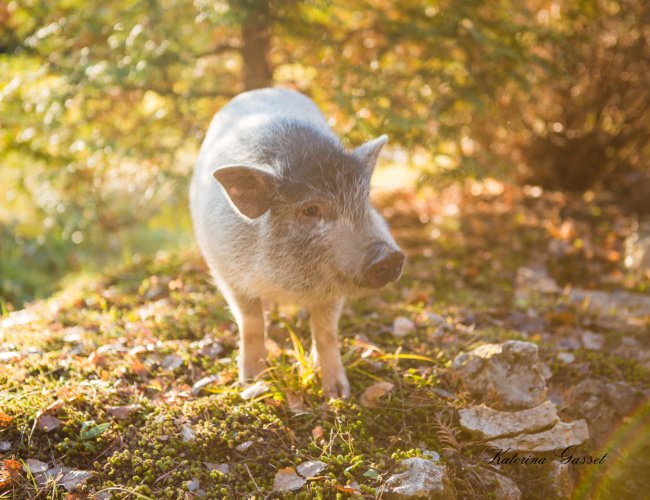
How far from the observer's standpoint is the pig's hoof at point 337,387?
3492 mm

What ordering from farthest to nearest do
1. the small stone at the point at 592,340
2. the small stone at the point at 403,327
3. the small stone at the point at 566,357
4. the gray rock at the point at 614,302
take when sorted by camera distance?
the gray rock at the point at 614,302
the small stone at the point at 592,340
the small stone at the point at 403,327
the small stone at the point at 566,357

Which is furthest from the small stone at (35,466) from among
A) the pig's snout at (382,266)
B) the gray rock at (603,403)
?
the gray rock at (603,403)

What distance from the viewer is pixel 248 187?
3.26 meters

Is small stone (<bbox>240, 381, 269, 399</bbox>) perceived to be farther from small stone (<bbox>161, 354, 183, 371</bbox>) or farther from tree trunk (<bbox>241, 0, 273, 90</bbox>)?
tree trunk (<bbox>241, 0, 273, 90</bbox>)

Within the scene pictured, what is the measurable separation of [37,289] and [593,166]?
747cm

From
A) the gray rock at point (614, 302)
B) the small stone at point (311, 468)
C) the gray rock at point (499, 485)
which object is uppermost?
the small stone at point (311, 468)

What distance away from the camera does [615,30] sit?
703 cm

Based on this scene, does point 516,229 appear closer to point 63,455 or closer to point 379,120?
point 379,120

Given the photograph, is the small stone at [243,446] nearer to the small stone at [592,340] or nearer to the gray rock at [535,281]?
the small stone at [592,340]

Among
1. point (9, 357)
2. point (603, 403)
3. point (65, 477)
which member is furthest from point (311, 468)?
point (9, 357)

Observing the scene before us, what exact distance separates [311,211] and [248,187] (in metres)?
0.38

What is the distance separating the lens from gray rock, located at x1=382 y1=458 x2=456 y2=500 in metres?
2.64

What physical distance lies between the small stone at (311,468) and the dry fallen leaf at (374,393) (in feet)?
1.96

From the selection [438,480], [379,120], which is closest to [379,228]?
[438,480]
